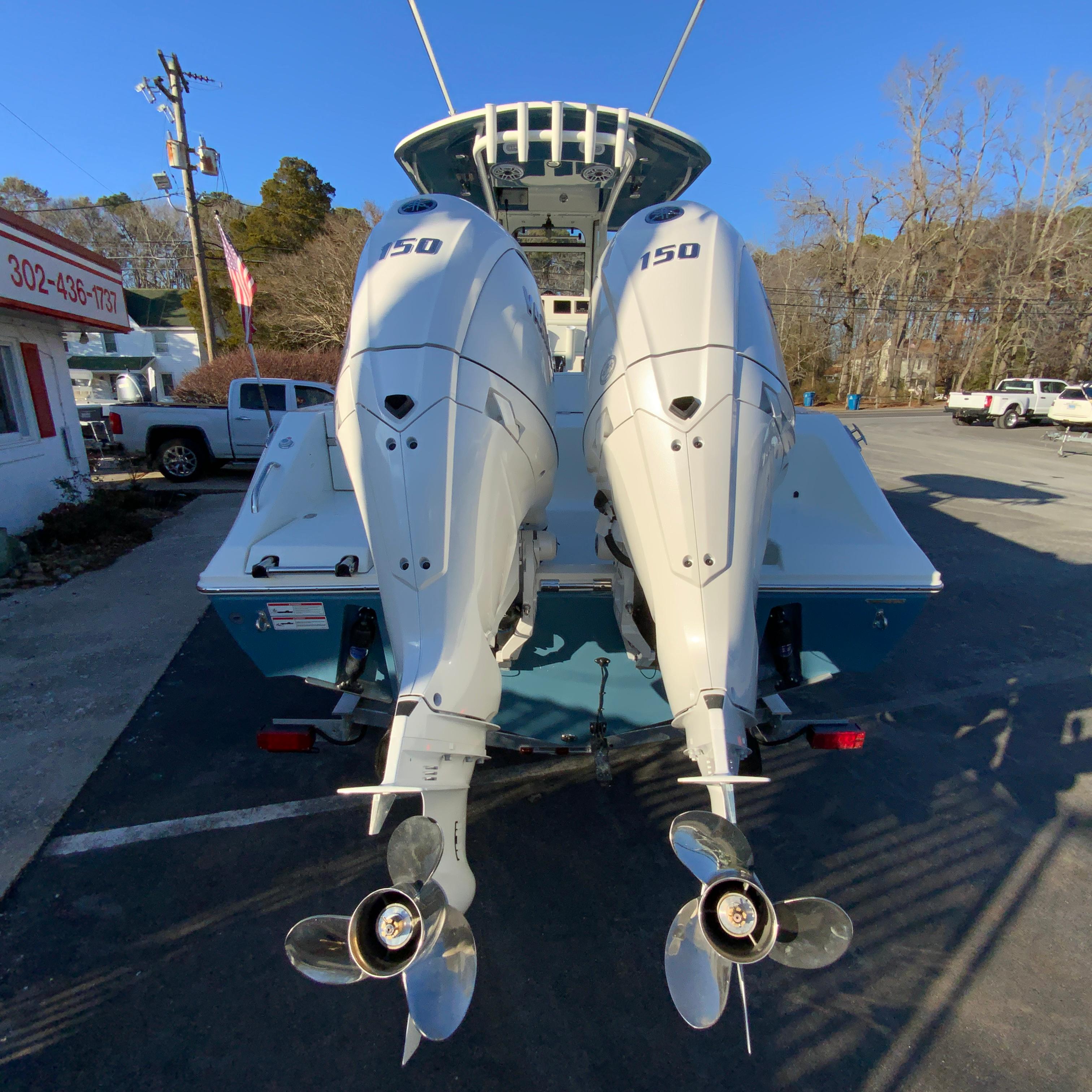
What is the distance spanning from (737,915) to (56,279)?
32.7 feet

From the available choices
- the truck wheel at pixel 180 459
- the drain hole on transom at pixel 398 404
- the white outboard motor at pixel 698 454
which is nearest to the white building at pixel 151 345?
the truck wheel at pixel 180 459

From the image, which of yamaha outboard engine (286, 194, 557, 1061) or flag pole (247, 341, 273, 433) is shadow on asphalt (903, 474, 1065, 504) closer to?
flag pole (247, 341, 273, 433)

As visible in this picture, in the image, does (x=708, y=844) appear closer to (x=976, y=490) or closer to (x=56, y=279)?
(x=56, y=279)

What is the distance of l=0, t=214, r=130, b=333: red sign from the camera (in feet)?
22.2

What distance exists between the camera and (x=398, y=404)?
6.05ft

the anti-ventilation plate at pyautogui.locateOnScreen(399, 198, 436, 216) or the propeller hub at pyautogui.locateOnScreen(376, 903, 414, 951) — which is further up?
the anti-ventilation plate at pyautogui.locateOnScreen(399, 198, 436, 216)

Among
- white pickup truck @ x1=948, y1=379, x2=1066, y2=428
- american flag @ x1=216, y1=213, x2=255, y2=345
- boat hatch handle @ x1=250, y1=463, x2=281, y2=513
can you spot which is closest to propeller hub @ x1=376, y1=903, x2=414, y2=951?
boat hatch handle @ x1=250, y1=463, x2=281, y2=513

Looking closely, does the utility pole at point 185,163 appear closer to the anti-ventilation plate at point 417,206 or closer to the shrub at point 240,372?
the shrub at point 240,372

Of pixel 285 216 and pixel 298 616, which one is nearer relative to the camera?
pixel 298 616

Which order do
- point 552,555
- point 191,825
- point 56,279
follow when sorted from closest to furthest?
point 552,555
point 191,825
point 56,279

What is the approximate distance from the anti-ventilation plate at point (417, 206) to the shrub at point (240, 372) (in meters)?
15.8

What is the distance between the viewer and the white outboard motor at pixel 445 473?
161 centimetres

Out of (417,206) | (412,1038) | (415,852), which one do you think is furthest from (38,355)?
(412,1038)

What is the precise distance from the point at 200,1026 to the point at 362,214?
99.2ft
